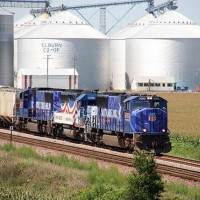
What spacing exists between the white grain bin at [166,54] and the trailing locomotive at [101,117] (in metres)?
93.2

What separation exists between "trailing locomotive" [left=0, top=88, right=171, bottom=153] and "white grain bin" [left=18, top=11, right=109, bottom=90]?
290 ft

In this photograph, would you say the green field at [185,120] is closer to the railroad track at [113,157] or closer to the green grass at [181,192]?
the railroad track at [113,157]

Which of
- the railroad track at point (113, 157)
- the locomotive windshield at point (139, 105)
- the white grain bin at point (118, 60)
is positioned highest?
the white grain bin at point (118, 60)

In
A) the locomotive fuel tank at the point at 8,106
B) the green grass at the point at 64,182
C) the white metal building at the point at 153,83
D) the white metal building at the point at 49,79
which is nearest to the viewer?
the green grass at the point at 64,182

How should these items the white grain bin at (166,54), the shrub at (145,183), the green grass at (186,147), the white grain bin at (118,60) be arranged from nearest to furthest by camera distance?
the shrub at (145,183)
the green grass at (186,147)
the white grain bin at (166,54)
the white grain bin at (118,60)

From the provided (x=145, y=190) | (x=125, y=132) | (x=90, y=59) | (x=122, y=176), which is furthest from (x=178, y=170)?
(x=90, y=59)

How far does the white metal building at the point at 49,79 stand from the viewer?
401ft

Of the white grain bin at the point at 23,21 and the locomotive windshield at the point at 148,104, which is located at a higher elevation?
the white grain bin at the point at 23,21

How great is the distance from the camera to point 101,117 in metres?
36.5

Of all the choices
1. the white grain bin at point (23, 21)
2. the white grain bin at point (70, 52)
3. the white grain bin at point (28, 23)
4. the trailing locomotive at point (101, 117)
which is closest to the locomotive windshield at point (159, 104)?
the trailing locomotive at point (101, 117)

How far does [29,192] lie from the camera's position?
23375mm

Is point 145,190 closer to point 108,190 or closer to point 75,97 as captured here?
point 108,190

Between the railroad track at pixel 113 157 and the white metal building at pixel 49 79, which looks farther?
the white metal building at pixel 49 79

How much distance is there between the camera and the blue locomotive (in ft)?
110
